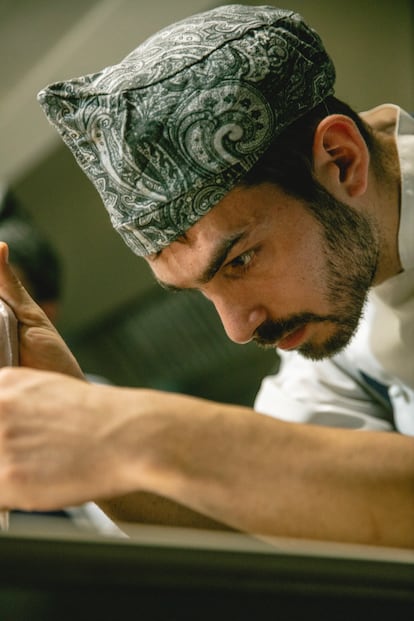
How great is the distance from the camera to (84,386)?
0.76 meters

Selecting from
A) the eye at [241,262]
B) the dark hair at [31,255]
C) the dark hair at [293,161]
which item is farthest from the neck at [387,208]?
the dark hair at [31,255]

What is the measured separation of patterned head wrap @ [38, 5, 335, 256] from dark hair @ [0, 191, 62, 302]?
96 cm

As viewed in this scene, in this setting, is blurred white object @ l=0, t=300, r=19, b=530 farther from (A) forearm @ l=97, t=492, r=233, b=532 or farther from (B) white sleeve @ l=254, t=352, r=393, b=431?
(B) white sleeve @ l=254, t=352, r=393, b=431

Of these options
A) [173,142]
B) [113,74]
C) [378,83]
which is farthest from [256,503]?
[378,83]

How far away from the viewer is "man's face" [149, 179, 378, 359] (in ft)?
3.57

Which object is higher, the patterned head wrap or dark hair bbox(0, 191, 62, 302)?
the patterned head wrap

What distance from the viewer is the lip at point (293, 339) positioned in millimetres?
1170

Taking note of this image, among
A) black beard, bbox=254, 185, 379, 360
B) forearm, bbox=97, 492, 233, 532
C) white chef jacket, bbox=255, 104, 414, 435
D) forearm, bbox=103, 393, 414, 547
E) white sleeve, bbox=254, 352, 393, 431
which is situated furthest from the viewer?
white sleeve, bbox=254, 352, 393, 431

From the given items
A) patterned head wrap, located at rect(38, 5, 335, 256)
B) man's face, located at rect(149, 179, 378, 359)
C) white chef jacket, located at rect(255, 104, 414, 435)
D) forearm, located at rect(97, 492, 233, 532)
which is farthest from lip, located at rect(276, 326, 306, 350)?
forearm, located at rect(97, 492, 233, 532)

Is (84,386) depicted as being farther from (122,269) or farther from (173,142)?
(122,269)

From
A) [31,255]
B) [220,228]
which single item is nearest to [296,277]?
[220,228]

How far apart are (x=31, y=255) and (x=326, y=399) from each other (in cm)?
97

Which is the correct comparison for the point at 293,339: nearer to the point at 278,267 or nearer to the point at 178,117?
the point at 278,267

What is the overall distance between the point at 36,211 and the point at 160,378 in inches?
31.0
